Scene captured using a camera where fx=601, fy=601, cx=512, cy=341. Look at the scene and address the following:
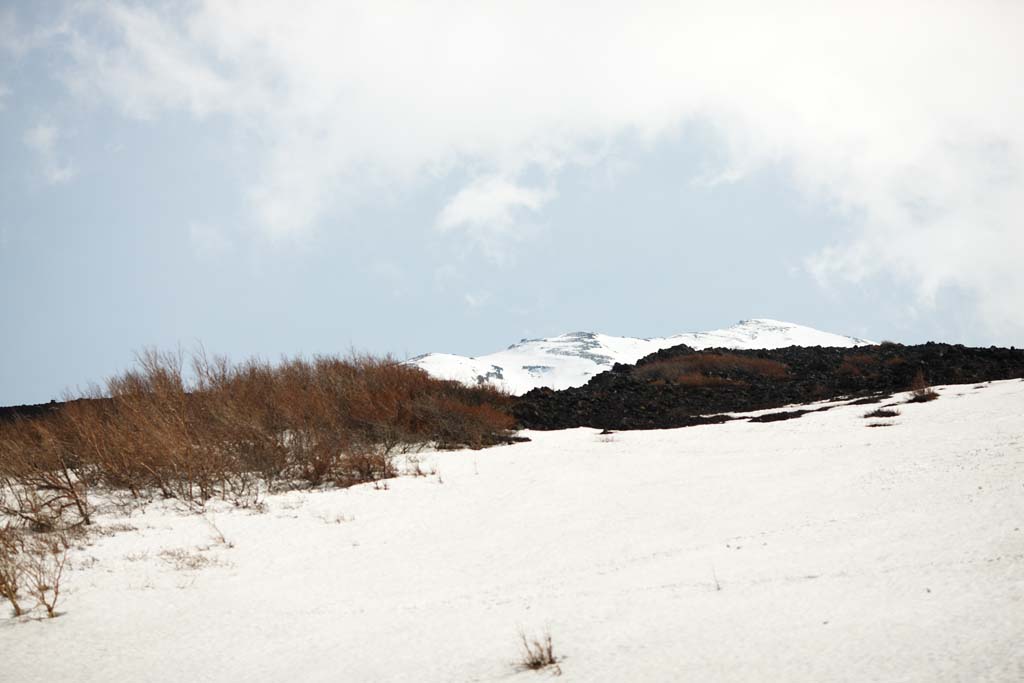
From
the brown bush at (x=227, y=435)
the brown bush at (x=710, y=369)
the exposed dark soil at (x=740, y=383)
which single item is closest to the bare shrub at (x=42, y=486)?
the brown bush at (x=227, y=435)

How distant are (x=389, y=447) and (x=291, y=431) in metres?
1.54

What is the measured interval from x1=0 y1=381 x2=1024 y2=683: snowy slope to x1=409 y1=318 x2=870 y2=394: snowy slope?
58.7m

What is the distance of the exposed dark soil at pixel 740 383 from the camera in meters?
13.7

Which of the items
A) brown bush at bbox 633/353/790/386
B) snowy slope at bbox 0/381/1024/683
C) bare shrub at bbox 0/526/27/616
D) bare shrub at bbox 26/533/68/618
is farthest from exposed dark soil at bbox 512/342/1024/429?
bare shrub at bbox 0/526/27/616

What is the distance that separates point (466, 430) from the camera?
10.7 m

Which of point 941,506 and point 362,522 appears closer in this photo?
point 941,506

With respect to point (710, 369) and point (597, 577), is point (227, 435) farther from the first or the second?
point (710, 369)

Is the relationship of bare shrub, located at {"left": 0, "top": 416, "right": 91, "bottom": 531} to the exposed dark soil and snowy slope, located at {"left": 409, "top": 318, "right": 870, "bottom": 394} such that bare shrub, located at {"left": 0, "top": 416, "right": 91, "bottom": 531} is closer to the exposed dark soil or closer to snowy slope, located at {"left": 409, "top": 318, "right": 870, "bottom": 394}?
the exposed dark soil

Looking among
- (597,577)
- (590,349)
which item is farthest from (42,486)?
(590,349)

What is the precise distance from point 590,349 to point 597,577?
315ft

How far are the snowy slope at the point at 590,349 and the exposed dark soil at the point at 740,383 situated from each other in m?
46.5

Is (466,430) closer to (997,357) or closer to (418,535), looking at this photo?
(418,535)

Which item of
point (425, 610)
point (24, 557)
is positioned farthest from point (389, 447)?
point (425, 610)

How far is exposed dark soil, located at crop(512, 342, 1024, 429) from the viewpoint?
44.9ft
